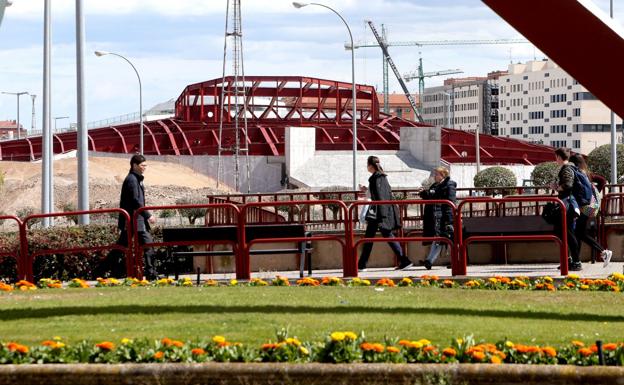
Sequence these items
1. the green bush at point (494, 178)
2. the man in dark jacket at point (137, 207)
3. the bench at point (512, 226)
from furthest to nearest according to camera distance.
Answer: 1. the green bush at point (494, 178)
2. the bench at point (512, 226)
3. the man in dark jacket at point (137, 207)

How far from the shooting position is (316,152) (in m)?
82.9

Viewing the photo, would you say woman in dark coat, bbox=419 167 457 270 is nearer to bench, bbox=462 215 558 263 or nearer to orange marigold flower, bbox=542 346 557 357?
bench, bbox=462 215 558 263

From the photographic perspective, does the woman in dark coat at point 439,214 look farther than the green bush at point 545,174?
No

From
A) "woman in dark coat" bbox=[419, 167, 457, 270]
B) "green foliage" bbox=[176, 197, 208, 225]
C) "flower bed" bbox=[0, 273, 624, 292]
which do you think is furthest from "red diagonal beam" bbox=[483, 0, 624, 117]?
"green foliage" bbox=[176, 197, 208, 225]

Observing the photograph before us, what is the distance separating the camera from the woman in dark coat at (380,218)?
19.2 metres

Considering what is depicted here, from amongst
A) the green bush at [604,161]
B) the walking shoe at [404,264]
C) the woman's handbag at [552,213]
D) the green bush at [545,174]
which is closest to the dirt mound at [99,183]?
the green bush at [545,174]

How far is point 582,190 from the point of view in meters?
18.4

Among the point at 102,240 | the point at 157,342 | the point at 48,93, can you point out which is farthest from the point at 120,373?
the point at 48,93

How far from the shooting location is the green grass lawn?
1059 centimetres

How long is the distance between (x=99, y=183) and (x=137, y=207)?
61274 millimetres

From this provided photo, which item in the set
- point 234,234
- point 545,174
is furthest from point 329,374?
point 545,174

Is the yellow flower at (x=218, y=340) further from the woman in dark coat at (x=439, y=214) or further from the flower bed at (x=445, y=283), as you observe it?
the woman in dark coat at (x=439, y=214)

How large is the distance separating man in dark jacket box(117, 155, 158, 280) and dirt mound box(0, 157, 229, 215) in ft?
168

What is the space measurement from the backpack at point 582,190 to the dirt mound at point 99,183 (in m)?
52.3
